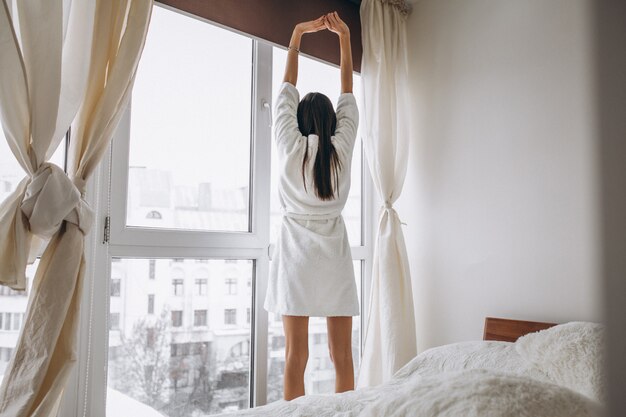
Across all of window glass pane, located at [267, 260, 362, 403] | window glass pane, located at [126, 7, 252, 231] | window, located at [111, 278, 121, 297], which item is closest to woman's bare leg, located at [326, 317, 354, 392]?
window glass pane, located at [267, 260, 362, 403]

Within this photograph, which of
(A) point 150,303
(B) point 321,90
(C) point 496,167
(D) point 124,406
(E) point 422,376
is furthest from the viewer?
(B) point 321,90

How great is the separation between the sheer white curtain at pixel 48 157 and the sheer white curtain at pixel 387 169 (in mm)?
1396

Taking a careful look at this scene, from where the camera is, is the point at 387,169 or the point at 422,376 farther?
the point at 387,169

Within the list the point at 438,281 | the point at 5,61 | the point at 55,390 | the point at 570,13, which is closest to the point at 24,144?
the point at 5,61

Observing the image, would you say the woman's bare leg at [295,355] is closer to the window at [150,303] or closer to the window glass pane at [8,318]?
the window at [150,303]

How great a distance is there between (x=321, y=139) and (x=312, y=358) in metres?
1.19

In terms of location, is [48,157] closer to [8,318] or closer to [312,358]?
[8,318]

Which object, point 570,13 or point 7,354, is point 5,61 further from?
point 570,13

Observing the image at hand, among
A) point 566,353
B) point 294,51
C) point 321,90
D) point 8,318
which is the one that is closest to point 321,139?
point 294,51

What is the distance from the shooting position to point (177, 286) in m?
2.07

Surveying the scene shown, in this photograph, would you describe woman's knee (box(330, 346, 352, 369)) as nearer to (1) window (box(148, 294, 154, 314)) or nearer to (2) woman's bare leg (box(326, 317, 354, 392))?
(2) woman's bare leg (box(326, 317, 354, 392))

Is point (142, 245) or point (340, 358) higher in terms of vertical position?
point (142, 245)

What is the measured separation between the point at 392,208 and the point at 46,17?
1.79 m

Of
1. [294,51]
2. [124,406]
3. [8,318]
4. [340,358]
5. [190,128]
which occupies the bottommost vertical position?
[124,406]
